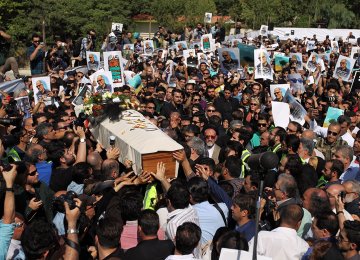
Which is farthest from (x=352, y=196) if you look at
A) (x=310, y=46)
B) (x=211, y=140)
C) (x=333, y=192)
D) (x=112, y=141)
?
(x=310, y=46)

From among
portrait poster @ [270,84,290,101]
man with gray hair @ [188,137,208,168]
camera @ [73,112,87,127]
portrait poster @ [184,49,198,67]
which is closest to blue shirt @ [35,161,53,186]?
man with gray hair @ [188,137,208,168]

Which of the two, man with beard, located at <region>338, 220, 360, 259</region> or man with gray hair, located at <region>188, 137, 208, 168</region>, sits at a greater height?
man with beard, located at <region>338, 220, 360, 259</region>

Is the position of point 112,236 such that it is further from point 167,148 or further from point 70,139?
point 70,139

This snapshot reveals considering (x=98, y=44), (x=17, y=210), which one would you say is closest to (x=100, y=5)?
(x=98, y=44)

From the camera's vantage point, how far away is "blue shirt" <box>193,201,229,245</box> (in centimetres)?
557

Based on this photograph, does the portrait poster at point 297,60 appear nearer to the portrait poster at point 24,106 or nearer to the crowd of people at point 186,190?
the crowd of people at point 186,190

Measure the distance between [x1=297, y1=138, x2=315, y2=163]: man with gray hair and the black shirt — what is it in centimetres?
329

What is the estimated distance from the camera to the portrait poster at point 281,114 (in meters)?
9.94

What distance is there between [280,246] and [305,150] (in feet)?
9.75

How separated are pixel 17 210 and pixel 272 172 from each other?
119 inches

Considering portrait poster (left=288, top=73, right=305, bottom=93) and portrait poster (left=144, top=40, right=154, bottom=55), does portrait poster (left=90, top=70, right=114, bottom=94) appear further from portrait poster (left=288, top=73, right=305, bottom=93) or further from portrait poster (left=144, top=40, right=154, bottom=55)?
portrait poster (left=144, top=40, right=154, bottom=55)

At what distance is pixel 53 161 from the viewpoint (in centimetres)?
753

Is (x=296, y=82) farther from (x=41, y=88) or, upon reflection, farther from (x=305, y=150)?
(x=305, y=150)

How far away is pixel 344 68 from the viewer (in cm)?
1496
